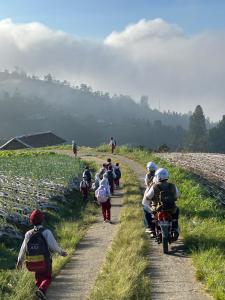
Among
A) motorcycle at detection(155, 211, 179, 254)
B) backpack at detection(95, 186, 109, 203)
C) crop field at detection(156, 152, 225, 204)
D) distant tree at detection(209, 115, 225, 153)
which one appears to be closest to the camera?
motorcycle at detection(155, 211, 179, 254)

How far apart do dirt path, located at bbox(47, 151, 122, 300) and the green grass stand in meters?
0.35

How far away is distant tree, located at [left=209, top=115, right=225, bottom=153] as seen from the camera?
12142 cm

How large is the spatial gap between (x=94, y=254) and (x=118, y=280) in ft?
12.2

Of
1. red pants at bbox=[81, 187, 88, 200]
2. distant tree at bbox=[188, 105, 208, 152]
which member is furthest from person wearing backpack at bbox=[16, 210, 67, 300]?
distant tree at bbox=[188, 105, 208, 152]

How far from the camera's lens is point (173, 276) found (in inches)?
430

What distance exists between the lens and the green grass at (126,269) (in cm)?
929

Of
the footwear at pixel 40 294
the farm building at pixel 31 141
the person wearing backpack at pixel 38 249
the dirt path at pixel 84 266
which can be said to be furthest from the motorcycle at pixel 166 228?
the farm building at pixel 31 141

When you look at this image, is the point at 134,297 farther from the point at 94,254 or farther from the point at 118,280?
the point at 94,254

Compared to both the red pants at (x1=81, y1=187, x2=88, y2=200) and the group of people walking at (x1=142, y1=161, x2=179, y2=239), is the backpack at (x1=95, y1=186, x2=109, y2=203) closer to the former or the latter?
the group of people walking at (x1=142, y1=161, x2=179, y2=239)

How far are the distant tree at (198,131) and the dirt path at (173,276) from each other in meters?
115

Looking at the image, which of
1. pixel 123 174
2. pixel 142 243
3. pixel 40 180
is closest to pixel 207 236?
pixel 142 243

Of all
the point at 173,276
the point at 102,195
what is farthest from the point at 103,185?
the point at 173,276

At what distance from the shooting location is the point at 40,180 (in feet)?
82.7

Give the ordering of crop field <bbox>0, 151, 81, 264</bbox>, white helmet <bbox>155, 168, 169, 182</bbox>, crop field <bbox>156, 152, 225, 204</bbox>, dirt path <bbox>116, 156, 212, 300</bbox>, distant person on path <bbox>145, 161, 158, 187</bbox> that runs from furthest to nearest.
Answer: crop field <bbox>156, 152, 225, 204</bbox>, crop field <bbox>0, 151, 81, 264</bbox>, distant person on path <bbox>145, 161, 158, 187</bbox>, white helmet <bbox>155, 168, 169, 182</bbox>, dirt path <bbox>116, 156, 212, 300</bbox>
